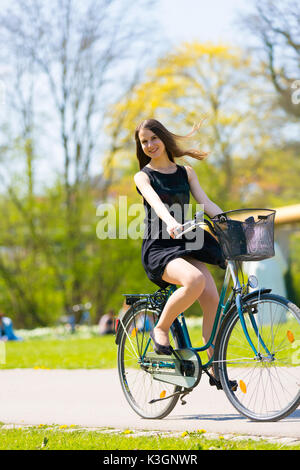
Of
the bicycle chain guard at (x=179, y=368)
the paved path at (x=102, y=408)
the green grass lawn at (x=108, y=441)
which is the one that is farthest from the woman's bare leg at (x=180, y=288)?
the green grass lawn at (x=108, y=441)

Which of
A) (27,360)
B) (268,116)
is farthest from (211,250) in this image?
(268,116)

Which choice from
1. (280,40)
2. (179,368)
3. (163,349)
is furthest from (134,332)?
(280,40)

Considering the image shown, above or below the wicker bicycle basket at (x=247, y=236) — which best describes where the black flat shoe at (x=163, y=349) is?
below

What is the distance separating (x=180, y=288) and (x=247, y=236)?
1.86 feet

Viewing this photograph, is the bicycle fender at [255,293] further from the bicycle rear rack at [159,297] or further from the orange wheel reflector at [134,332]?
the orange wheel reflector at [134,332]

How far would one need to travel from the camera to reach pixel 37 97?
993 inches

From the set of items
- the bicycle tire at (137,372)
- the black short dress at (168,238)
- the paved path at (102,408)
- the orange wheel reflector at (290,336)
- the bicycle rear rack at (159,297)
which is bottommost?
the paved path at (102,408)

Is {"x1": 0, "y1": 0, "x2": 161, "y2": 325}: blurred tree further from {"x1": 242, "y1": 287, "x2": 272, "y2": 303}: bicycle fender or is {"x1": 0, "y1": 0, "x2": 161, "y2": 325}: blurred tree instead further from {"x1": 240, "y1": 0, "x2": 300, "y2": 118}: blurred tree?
{"x1": 242, "y1": 287, "x2": 272, "y2": 303}: bicycle fender

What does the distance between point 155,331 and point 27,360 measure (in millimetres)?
5477

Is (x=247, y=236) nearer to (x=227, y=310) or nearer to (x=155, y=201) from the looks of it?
(x=227, y=310)

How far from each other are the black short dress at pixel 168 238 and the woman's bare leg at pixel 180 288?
69mm

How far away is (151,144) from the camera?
15.5 feet

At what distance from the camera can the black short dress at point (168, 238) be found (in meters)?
4.46
